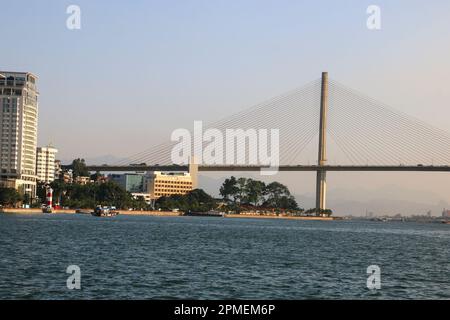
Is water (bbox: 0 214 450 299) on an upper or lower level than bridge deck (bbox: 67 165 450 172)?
lower

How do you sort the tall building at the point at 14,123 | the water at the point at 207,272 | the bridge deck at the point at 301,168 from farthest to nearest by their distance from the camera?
the tall building at the point at 14,123 < the bridge deck at the point at 301,168 < the water at the point at 207,272

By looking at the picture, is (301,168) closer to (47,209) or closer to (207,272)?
(47,209)

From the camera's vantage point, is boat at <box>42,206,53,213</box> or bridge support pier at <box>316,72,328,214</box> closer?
bridge support pier at <box>316,72,328,214</box>

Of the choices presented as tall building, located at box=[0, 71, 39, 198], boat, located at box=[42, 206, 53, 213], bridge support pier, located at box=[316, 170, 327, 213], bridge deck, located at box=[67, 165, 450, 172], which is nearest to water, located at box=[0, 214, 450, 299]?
bridge deck, located at box=[67, 165, 450, 172]

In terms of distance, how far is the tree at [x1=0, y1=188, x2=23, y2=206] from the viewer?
153 m

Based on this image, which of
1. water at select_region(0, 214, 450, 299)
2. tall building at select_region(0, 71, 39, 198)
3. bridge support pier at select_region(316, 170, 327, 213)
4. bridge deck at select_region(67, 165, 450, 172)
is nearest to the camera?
water at select_region(0, 214, 450, 299)

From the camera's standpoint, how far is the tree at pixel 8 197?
152750 mm

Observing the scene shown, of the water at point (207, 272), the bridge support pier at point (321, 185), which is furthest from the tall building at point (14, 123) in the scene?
the water at point (207, 272)

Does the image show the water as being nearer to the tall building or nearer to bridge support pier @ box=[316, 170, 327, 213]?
bridge support pier @ box=[316, 170, 327, 213]

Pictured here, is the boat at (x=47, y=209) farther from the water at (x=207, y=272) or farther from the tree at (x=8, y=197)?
the water at (x=207, y=272)

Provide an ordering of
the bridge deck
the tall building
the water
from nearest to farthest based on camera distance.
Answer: the water → the bridge deck → the tall building

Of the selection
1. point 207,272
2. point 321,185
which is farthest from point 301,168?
point 207,272

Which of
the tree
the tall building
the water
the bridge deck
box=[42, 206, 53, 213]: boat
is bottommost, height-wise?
the water
